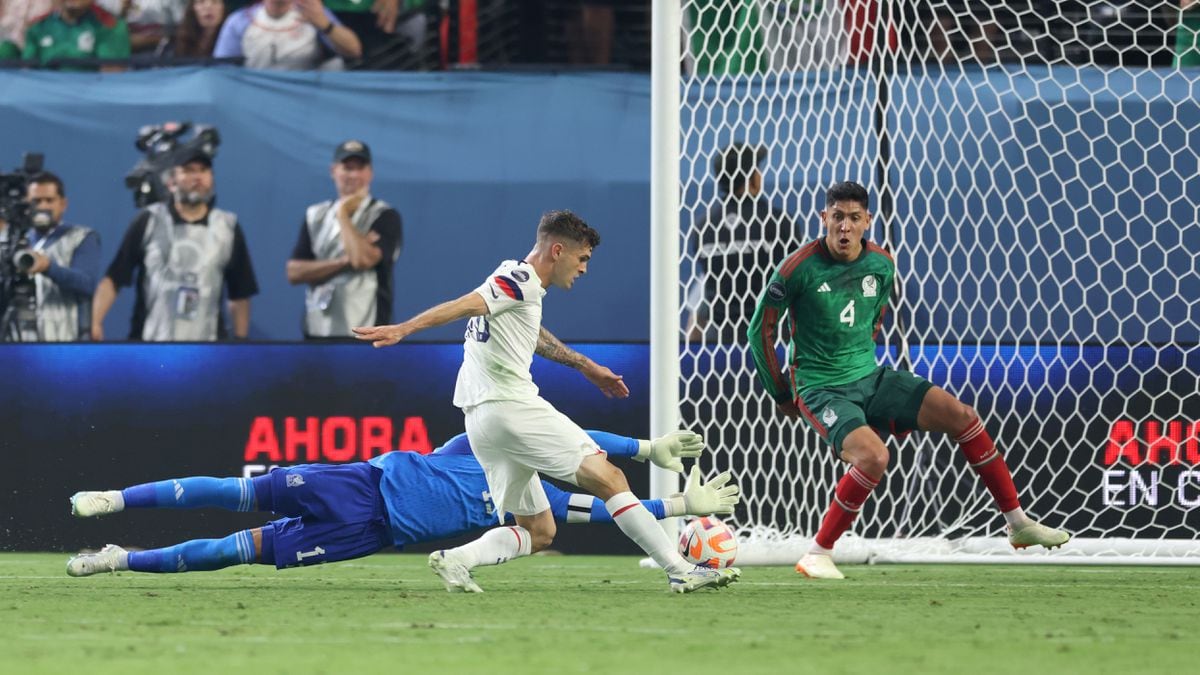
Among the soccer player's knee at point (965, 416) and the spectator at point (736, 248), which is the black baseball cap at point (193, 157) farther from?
the soccer player's knee at point (965, 416)

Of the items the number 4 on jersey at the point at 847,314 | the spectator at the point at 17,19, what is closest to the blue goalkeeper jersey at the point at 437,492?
the number 4 on jersey at the point at 847,314

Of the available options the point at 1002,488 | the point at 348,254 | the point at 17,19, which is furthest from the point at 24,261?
the point at 1002,488

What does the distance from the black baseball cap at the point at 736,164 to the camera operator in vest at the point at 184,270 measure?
348 centimetres

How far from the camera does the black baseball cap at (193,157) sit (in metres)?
11.7

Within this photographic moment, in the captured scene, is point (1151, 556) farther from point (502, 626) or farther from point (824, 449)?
point (502, 626)

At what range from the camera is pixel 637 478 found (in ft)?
32.4

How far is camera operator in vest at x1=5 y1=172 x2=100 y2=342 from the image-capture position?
36.6ft

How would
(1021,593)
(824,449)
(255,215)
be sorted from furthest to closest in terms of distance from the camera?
(255,215), (824,449), (1021,593)

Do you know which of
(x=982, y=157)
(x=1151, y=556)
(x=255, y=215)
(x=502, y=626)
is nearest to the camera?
(x=502, y=626)

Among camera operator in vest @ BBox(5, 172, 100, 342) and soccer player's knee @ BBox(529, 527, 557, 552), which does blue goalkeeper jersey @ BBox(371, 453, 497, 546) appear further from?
camera operator in vest @ BBox(5, 172, 100, 342)

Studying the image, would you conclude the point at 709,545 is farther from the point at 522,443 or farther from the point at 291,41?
the point at 291,41

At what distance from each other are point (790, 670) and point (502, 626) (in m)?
1.26

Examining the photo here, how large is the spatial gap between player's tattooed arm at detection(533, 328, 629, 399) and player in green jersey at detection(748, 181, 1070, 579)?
3.25ft

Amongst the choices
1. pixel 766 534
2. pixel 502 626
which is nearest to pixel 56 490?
pixel 766 534
